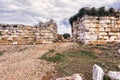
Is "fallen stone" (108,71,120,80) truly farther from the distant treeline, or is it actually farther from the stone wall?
the distant treeline

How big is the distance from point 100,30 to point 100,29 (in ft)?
0.20

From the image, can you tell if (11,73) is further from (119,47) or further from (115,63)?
(119,47)

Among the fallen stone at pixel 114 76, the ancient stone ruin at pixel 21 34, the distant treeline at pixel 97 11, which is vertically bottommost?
the fallen stone at pixel 114 76

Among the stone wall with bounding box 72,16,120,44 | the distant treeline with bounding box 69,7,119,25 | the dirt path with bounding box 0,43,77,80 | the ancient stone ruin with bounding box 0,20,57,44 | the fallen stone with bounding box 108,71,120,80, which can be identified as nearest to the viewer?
the fallen stone with bounding box 108,71,120,80

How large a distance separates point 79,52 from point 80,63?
197 centimetres

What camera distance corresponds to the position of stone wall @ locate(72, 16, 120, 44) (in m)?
14.4

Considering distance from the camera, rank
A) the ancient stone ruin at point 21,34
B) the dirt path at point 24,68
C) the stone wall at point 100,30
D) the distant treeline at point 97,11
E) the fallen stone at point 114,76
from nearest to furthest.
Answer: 1. the fallen stone at point 114,76
2. the dirt path at point 24,68
3. the stone wall at point 100,30
4. the distant treeline at point 97,11
5. the ancient stone ruin at point 21,34

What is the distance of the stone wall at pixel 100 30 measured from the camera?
14445 millimetres

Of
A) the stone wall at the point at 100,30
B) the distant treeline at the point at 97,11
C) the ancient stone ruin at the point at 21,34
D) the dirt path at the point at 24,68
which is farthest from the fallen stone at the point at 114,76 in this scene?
the ancient stone ruin at the point at 21,34

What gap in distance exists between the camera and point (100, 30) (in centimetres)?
1461

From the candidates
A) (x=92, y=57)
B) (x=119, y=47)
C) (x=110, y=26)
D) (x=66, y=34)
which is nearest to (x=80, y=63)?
(x=92, y=57)

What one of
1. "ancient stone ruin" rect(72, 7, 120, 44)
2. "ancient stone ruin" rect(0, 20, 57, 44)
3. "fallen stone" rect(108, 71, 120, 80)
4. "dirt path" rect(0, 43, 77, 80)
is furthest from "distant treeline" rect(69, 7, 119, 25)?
"fallen stone" rect(108, 71, 120, 80)

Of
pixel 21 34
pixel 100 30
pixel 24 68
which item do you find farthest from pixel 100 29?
pixel 24 68

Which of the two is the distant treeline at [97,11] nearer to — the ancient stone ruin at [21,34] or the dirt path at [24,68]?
the ancient stone ruin at [21,34]
